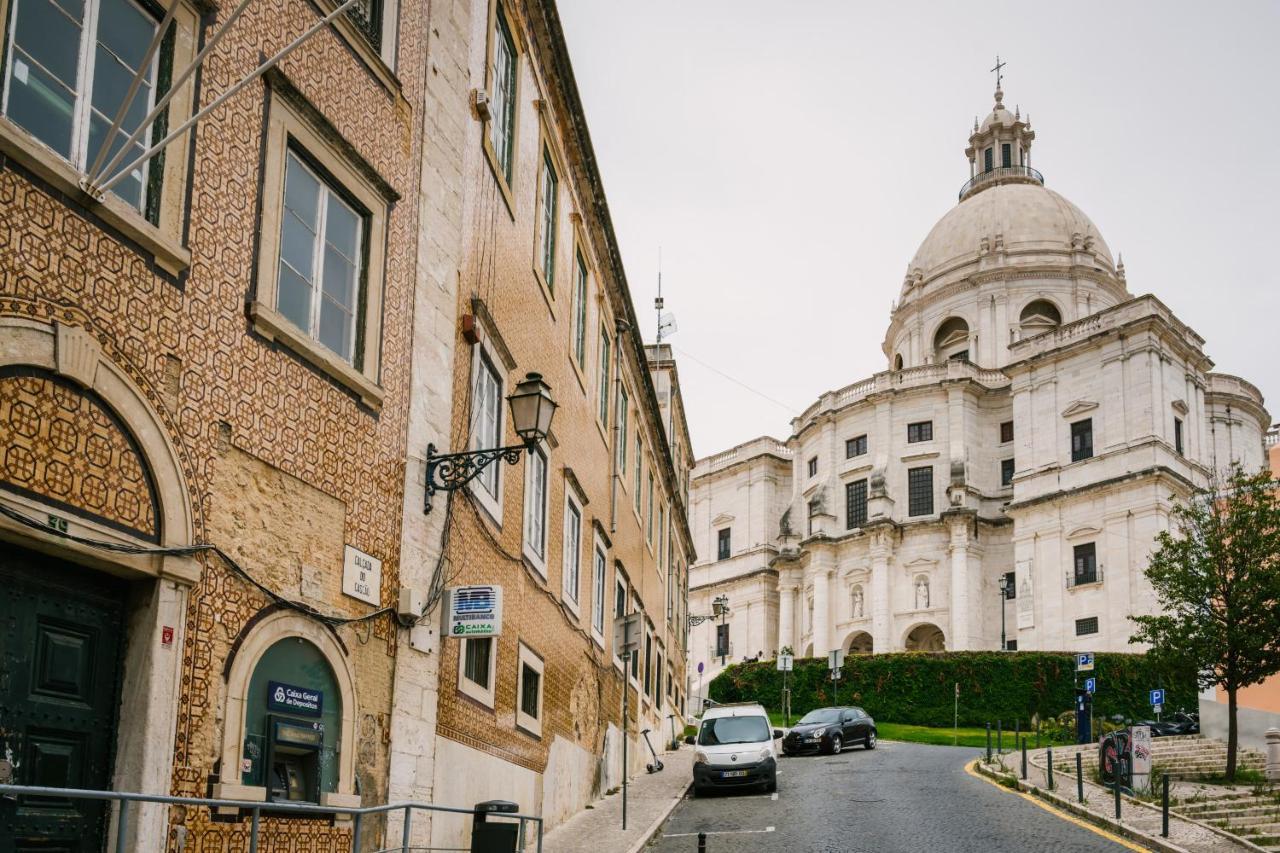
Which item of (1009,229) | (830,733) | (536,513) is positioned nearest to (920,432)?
(1009,229)

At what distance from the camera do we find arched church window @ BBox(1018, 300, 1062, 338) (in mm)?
78562

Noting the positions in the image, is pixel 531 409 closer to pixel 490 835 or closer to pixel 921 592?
pixel 490 835

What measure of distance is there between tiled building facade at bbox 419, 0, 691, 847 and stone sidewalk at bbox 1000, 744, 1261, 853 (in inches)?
303

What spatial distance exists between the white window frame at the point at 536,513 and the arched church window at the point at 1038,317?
6544 centimetres

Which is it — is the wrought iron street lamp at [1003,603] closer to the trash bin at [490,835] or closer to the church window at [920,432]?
the church window at [920,432]

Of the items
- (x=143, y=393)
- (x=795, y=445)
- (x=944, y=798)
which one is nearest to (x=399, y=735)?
(x=143, y=393)

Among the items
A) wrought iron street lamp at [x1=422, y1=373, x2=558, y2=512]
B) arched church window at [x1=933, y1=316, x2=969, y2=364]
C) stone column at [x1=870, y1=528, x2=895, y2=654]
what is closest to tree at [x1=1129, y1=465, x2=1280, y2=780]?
wrought iron street lamp at [x1=422, y1=373, x2=558, y2=512]

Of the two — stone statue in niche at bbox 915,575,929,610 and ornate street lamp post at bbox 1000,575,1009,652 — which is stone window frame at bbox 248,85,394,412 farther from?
stone statue in niche at bbox 915,575,929,610

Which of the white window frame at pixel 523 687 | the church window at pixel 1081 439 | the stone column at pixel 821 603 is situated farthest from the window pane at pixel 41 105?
the stone column at pixel 821 603

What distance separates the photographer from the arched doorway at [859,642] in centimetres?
7500

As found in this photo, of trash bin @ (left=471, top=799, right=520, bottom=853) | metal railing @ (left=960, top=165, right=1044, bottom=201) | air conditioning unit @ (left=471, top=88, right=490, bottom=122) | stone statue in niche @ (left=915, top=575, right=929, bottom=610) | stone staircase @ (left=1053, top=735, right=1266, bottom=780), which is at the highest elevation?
metal railing @ (left=960, top=165, right=1044, bottom=201)

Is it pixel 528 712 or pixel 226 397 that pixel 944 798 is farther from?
pixel 226 397

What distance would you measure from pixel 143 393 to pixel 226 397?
3.14ft

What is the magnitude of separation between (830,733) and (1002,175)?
229 ft
